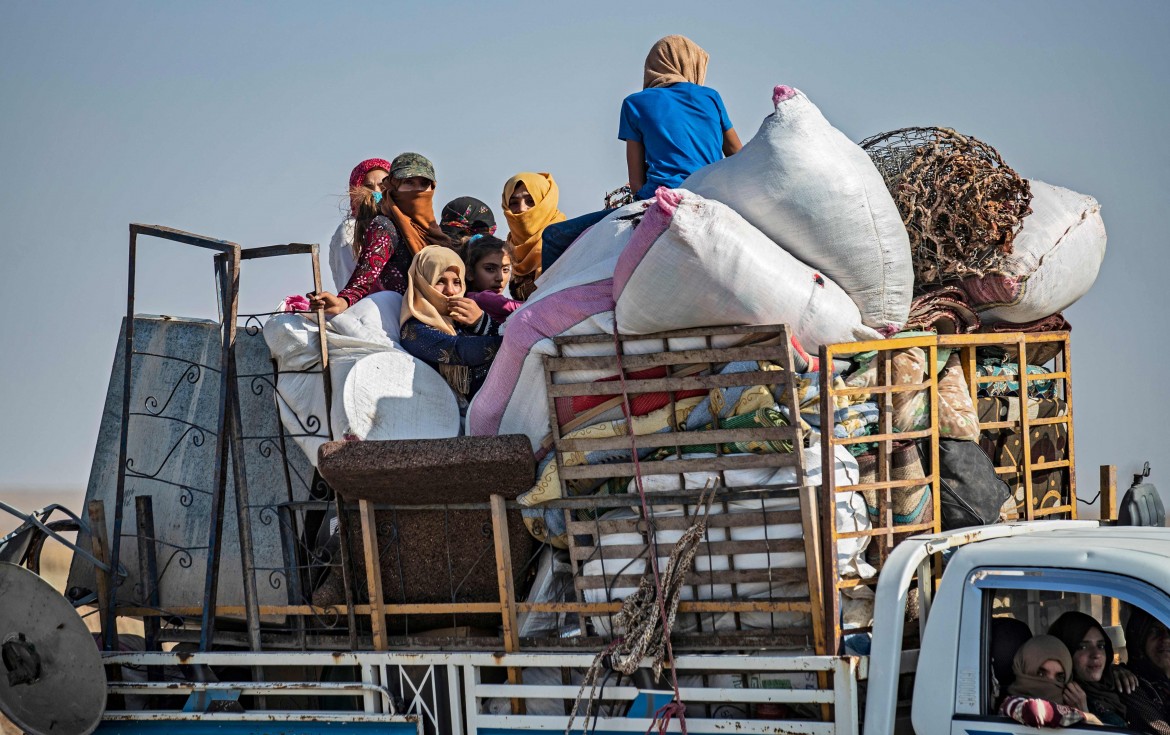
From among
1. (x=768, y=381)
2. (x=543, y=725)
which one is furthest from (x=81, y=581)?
(x=768, y=381)

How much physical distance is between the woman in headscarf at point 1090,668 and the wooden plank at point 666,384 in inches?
43.9

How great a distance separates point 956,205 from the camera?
458 centimetres

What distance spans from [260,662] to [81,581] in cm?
119

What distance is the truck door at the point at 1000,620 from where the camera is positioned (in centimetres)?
310

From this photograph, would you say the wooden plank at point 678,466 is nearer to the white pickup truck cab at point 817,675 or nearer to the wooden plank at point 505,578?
the wooden plank at point 505,578

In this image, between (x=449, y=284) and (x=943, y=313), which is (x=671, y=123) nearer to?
(x=449, y=284)

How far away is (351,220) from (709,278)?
11.8 feet

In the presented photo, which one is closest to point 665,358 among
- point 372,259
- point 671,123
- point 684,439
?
point 684,439

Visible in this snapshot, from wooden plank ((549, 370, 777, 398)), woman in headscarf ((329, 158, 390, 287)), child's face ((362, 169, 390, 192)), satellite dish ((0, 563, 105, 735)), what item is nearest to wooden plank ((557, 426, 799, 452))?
wooden plank ((549, 370, 777, 398))

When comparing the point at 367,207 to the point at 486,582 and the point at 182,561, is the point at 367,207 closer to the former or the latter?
the point at 182,561

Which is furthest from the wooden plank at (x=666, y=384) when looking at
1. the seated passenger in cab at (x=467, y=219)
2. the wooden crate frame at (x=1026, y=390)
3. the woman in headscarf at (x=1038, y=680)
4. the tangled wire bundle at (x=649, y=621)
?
the seated passenger in cab at (x=467, y=219)

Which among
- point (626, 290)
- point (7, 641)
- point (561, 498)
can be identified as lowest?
point (7, 641)

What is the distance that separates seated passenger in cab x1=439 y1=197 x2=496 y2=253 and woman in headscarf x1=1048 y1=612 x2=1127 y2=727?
13.2 ft

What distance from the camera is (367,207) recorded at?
6.43 metres
